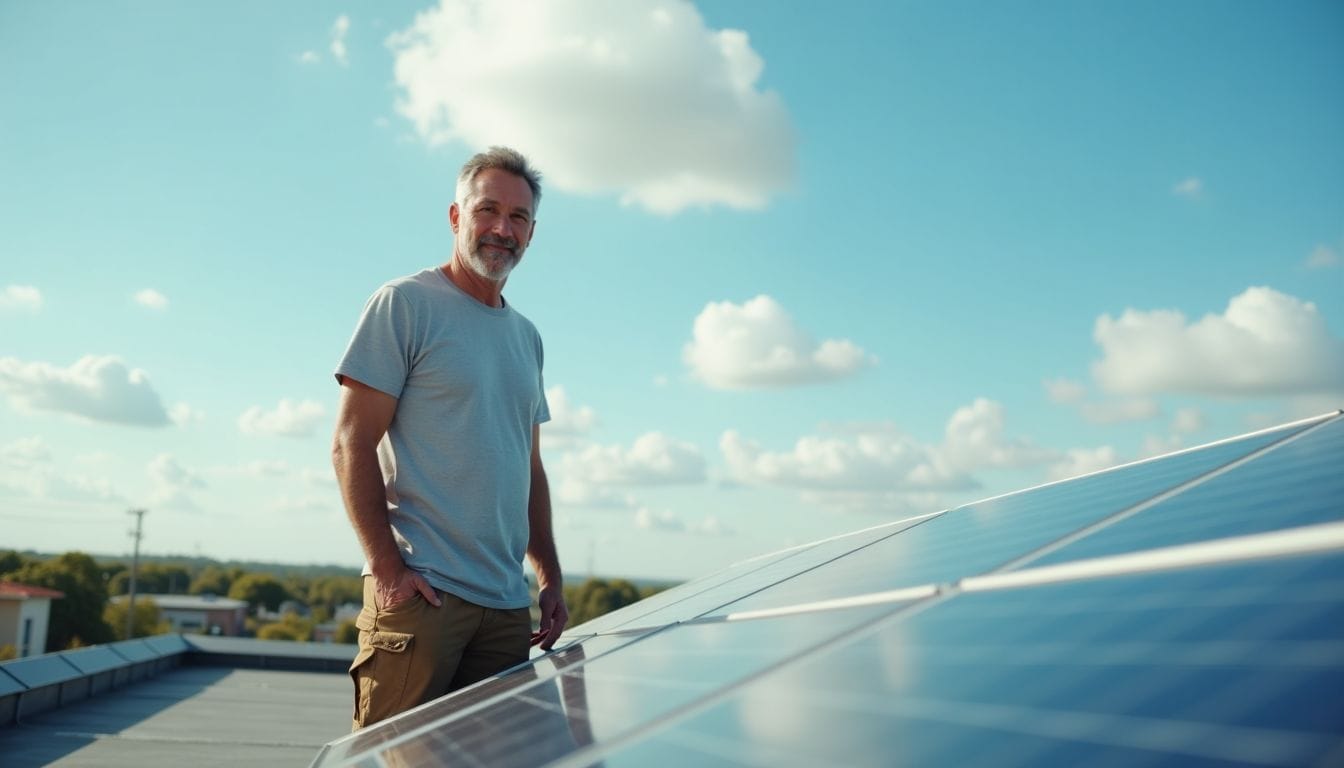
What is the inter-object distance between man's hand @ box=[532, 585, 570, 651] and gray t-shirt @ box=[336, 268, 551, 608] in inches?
21.1


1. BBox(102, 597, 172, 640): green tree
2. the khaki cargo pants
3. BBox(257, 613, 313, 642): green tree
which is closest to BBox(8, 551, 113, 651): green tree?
BBox(102, 597, 172, 640): green tree

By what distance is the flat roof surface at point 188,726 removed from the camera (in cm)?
703

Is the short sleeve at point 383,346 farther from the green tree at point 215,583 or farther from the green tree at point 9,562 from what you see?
the green tree at point 215,583

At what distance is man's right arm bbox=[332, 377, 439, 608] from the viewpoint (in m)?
3.71

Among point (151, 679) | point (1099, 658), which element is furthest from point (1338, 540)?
point (151, 679)

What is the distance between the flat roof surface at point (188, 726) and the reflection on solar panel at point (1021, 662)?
16.2 feet

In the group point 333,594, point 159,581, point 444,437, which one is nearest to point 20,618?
point 444,437

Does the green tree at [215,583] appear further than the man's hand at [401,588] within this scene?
Yes

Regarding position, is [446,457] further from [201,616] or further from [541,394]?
A: [201,616]

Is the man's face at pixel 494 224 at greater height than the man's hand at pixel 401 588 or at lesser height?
greater

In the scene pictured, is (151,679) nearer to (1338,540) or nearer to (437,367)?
(437,367)

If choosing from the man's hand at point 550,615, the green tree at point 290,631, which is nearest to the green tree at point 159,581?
the green tree at point 290,631

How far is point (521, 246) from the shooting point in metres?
4.32

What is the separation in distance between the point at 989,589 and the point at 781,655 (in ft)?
1.58
